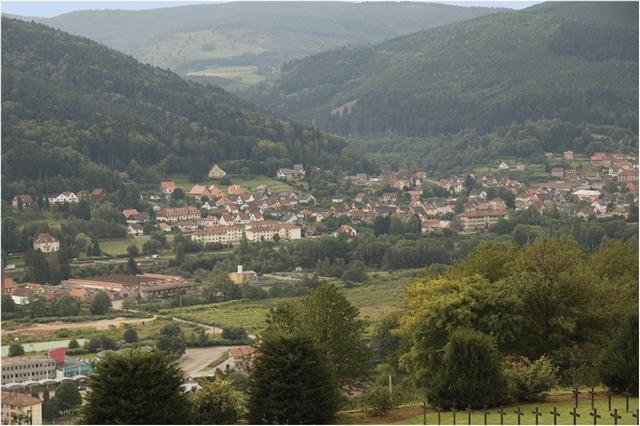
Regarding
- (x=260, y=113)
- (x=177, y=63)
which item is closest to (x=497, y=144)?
(x=260, y=113)

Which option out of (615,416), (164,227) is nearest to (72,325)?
(164,227)

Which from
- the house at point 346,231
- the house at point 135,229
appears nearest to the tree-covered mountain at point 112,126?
the house at point 135,229

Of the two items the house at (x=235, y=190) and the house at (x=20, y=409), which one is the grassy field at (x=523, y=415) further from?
the house at (x=235, y=190)

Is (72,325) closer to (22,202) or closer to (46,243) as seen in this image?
(46,243)

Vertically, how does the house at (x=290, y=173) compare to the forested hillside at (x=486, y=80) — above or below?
below

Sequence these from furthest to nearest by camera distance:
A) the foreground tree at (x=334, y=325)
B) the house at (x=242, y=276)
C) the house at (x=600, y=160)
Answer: the house at (x=600, y=160) < the house at (x=242, y=276) < the foreground tree at (x=334, y=325)

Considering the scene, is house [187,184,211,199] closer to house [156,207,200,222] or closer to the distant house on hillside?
the distant house on hillside

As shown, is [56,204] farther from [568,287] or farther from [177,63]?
[177,63]
